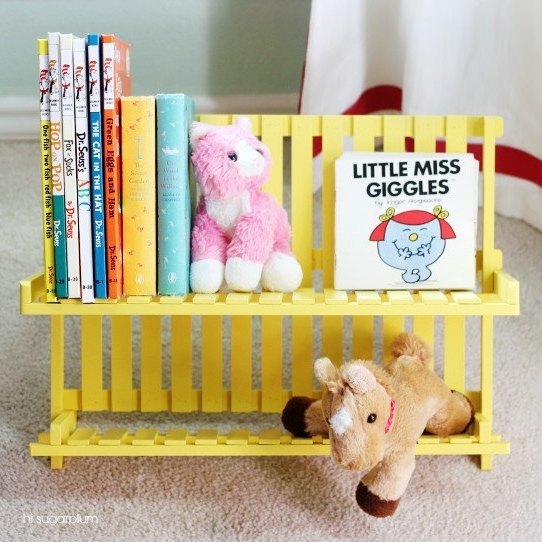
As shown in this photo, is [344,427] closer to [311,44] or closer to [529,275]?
[529,275]

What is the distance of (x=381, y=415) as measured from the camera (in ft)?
2.95

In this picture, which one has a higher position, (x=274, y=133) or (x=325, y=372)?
(x=274, y=133)

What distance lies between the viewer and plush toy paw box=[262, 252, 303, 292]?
3.27ft

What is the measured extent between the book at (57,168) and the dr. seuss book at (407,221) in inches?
14.1

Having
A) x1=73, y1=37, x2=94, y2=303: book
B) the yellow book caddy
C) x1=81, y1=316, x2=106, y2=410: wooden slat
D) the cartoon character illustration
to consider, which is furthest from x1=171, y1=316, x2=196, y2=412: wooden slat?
the cartoon character illustration

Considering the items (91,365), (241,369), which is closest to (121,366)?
(91,365)

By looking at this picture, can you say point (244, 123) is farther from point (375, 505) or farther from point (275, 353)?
point (375, 505)

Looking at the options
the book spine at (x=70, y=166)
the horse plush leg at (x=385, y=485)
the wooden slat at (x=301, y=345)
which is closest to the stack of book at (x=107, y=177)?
the book spine at (x=70, y=166)

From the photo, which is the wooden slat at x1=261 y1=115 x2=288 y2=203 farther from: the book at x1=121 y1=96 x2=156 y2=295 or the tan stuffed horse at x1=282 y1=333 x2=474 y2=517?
the tan stuffed horse at x1=282 y1=333 x2=474 y2=517

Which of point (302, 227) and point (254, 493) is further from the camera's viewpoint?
point (302, 227)

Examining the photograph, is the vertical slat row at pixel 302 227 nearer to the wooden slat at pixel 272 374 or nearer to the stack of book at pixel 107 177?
the wooden slat at pixel 272 374

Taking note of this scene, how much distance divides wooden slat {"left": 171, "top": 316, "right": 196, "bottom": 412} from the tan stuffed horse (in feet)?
0.55

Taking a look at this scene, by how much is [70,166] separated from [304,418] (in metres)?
0.45

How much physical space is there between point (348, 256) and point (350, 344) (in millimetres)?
270
